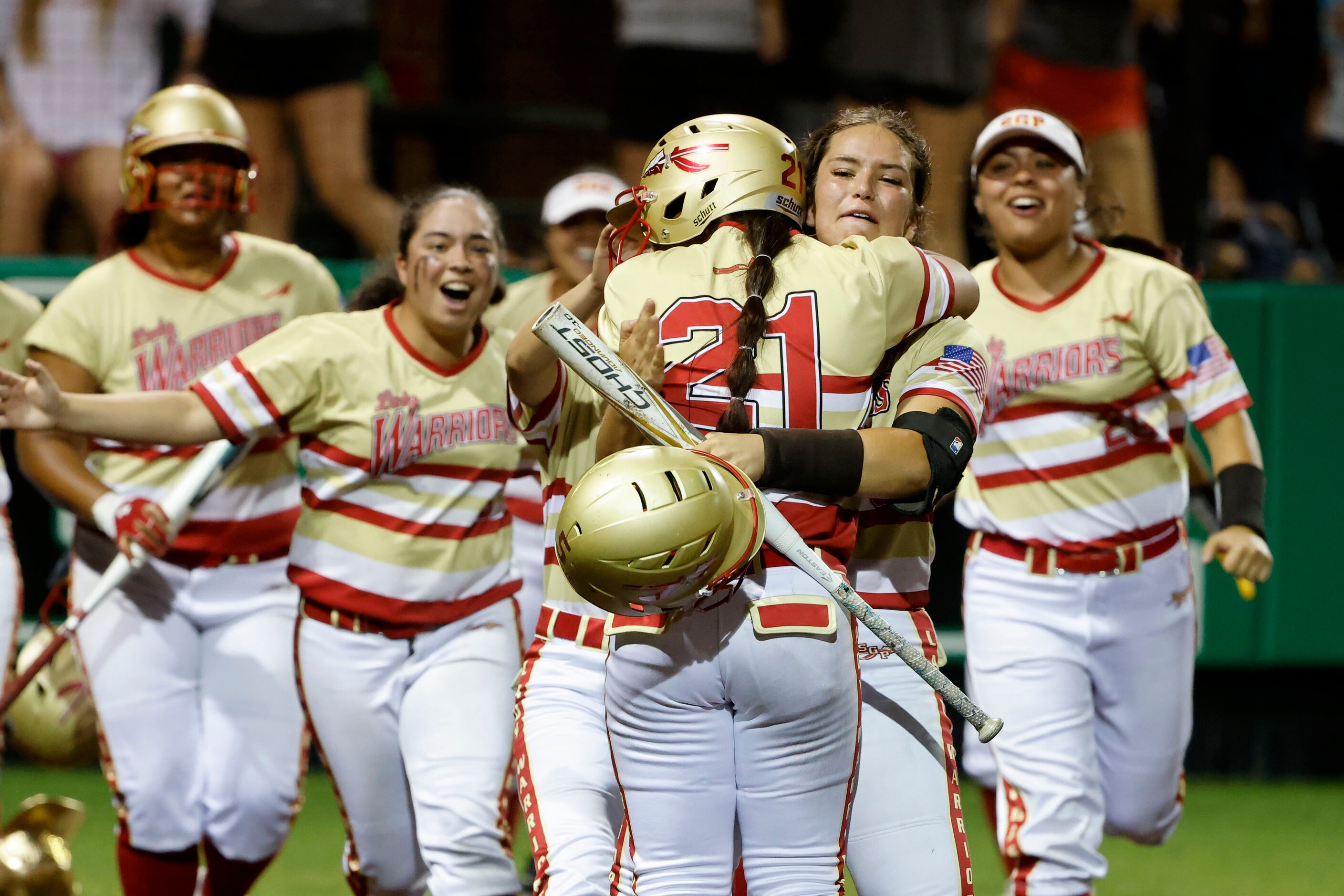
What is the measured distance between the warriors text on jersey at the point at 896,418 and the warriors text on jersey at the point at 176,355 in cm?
208

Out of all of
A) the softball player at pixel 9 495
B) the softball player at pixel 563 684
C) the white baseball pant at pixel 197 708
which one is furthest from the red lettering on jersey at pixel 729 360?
the softball player at pixel 9 495

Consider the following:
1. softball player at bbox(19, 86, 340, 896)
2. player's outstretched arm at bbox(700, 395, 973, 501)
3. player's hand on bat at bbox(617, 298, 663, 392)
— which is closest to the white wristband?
softball player at bbox(19, 86, 340, 896)

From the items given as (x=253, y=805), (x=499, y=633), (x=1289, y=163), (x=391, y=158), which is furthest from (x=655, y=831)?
(x=1289, y=163)

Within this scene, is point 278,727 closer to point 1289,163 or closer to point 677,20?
point 677,20

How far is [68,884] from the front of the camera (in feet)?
14.9

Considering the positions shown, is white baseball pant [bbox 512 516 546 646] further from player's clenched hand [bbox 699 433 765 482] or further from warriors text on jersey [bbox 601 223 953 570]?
player's clenched hand [bbox 699 433 765 482]

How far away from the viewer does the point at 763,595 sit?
275cm

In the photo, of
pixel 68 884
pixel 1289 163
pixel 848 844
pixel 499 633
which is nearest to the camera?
pixel 848 844

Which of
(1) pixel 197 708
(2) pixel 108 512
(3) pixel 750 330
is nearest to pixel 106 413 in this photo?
(2) pixel 108 512

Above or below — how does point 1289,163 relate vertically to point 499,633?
above

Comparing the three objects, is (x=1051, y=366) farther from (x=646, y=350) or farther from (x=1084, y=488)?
(x=646, y=350)

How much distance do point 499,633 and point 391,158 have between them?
464 centimetres

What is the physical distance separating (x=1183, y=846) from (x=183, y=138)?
434cm

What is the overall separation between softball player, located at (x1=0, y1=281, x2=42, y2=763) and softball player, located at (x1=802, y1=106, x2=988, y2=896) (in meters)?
2.51
